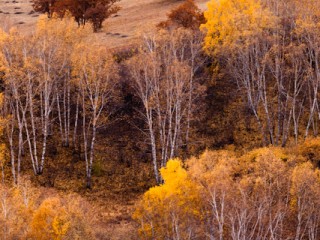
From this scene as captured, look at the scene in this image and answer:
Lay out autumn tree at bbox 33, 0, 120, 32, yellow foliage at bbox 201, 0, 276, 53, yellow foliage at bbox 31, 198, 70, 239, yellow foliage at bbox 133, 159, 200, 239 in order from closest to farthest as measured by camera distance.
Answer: yellow foliage at bbox 31, 198, 70, 239
yellow foliage at bbox 133, 159, 200, 239
yellow foliage at bbox 201, 0, 276, 53
autumn tree at bbox 33, 0, 120, 32

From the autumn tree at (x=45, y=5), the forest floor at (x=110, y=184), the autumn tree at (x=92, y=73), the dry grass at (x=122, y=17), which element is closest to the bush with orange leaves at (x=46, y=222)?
the forest floor at (x=110, y=184)

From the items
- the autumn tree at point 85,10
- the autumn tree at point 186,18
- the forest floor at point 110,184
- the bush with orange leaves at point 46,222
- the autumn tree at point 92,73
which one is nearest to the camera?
the bush with orange leaves at point 46,222

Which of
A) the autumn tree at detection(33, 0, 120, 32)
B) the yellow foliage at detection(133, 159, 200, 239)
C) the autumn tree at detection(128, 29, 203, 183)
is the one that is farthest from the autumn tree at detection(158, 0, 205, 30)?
the yellow foliage at detection(133, 159, 200, 239)

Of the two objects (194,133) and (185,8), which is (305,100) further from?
(185,8)

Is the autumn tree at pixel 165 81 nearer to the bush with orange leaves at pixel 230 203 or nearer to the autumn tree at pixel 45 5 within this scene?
the bush with orange leaves at pixel 230 203

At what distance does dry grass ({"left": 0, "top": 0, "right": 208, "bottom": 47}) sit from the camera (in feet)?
253

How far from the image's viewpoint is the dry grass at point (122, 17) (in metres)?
77.1

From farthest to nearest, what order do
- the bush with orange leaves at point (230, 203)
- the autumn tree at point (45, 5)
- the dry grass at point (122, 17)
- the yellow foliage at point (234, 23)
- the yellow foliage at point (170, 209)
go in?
the autumn tree at point (45, 5) → the dry grass at point (122, 17) → the yellow foliage at point (234, 23) → the yellow foliage at point (170, 209) → the bush with orange leaves at point (230, 203)

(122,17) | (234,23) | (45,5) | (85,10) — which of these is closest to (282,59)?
(234,23)

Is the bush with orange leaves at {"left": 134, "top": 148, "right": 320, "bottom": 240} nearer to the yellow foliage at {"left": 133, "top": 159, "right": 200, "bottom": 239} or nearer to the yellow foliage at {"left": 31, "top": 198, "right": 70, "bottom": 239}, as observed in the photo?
the yellow foliage at {"left": 133, "top": 159, "right": 200, "bottom": 239}

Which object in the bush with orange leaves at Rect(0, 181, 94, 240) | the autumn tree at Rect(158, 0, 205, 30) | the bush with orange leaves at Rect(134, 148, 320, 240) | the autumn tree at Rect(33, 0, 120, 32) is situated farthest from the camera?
the autumn tree at Rect(33, 0, 120, 32)

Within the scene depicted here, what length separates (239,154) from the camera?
51.0 metres

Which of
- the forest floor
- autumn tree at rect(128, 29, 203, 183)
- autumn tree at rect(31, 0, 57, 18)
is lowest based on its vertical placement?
the forest floor

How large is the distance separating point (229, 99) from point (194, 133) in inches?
308
